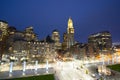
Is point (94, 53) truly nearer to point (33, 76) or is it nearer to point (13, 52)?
point (13, 52)

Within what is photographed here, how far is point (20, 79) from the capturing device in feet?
116

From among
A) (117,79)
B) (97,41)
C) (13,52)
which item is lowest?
(117,79)

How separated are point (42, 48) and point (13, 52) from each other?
947 inches

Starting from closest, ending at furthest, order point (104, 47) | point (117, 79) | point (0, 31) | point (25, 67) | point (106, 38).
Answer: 1. point (117, 79)
2. point (25, 67)
3. point (0, 31)
4. point (104, 47)
5. point (106, 38)

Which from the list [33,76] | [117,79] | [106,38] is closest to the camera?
[117,79]

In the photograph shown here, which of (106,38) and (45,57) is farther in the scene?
(106,38)

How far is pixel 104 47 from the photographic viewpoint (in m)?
169

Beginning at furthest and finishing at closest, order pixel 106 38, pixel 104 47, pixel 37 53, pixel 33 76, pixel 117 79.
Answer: pixel 106 38 < pixel 104 47 < pixel 37 53 < pixel 33 76 < pixel 117 79

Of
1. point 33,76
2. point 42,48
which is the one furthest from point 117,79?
point 42,48

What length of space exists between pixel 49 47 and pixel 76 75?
293ft

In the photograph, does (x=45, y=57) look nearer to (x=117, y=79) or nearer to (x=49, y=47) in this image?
(x=49, y=47)

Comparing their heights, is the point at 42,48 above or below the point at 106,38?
below

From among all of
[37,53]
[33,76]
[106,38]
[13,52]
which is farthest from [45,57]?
[106,38]

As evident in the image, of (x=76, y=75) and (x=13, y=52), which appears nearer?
(x=76, y=75)
